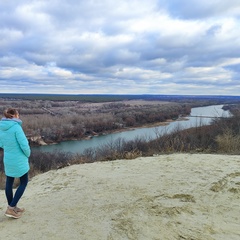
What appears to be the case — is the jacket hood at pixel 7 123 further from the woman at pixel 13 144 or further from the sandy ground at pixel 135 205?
the sandy ground at pixel 135 205

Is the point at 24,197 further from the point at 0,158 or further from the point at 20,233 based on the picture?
the point at 0,158

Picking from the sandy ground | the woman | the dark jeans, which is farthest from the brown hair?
the sandy ground

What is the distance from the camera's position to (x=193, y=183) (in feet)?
20.1

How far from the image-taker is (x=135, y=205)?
16.0ft

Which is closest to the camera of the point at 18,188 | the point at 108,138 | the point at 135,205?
the point at 18,188

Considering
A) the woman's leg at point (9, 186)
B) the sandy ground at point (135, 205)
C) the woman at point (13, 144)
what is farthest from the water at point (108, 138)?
the woman at point (13, 144)

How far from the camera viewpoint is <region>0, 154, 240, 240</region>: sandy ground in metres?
3.93

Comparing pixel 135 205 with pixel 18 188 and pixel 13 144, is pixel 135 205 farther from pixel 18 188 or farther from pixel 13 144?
pixel 13 144

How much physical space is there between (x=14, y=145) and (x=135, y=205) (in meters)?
2.26

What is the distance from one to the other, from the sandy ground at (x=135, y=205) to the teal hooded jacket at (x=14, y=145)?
2.81 feet

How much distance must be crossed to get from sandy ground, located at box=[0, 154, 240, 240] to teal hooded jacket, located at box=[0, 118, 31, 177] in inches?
33.7

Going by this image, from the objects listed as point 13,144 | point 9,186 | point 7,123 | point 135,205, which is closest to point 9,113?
point 7,123

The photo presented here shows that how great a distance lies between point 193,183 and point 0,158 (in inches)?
810

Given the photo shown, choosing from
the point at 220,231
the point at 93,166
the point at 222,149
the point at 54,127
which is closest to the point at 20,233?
the point at 220,231
